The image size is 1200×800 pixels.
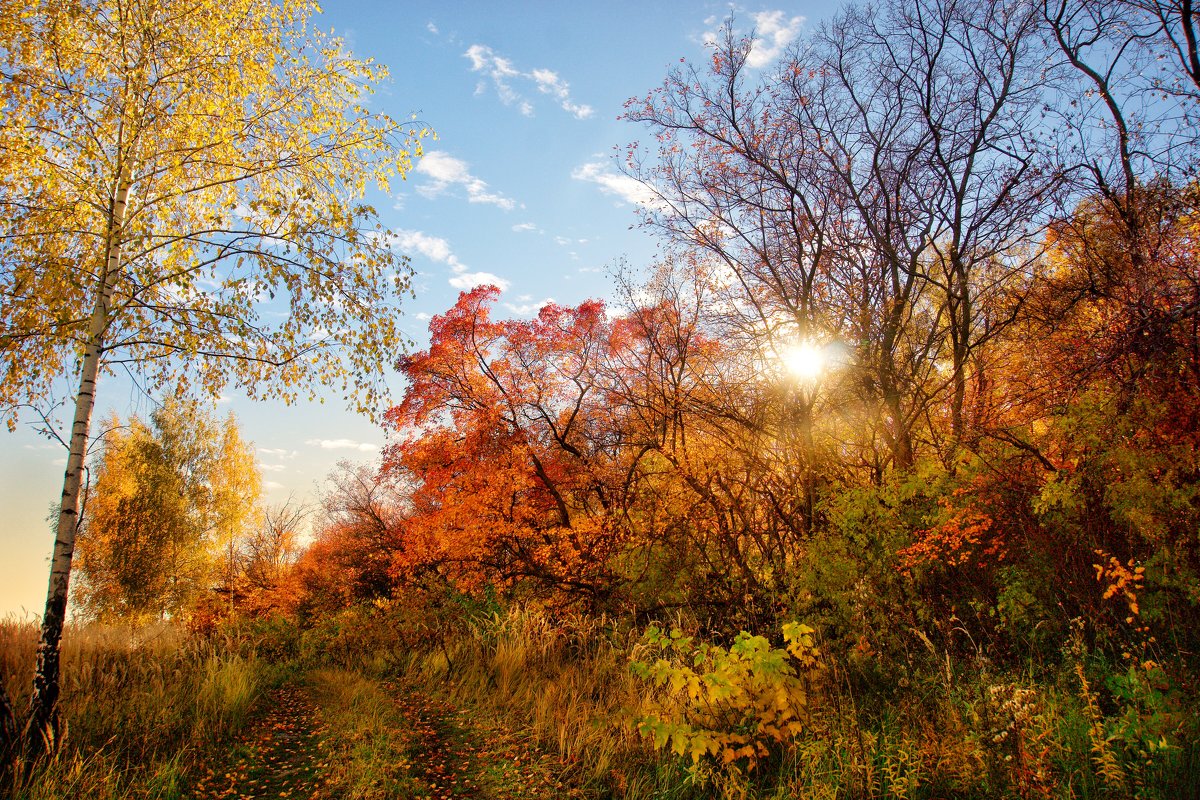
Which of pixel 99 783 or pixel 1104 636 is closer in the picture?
pixel 99 783

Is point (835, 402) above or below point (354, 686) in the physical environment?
above

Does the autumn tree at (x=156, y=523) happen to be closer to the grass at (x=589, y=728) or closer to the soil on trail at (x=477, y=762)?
the grass at (x=589, y=728)

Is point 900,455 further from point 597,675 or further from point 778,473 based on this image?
point 597,675

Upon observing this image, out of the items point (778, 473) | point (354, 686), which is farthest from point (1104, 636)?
point (354, 686)

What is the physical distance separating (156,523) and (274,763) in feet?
62.1

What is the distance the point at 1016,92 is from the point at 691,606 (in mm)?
9674

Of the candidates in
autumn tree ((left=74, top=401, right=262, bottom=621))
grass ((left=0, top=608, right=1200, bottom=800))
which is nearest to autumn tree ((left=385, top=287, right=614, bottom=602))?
grass ((left=0, top=608, right=1200, bottom=800))

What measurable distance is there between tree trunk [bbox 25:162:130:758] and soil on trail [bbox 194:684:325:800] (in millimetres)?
1332

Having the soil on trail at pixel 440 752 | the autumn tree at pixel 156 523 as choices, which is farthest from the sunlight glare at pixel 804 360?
the autumn tree at pixel 156 523

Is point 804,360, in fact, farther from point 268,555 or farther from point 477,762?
point 268,555

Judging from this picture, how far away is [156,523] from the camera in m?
19.8

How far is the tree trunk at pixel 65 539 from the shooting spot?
4.89 meters

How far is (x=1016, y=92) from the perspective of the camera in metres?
9.45

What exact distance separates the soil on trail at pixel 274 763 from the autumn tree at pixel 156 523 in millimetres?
15692
